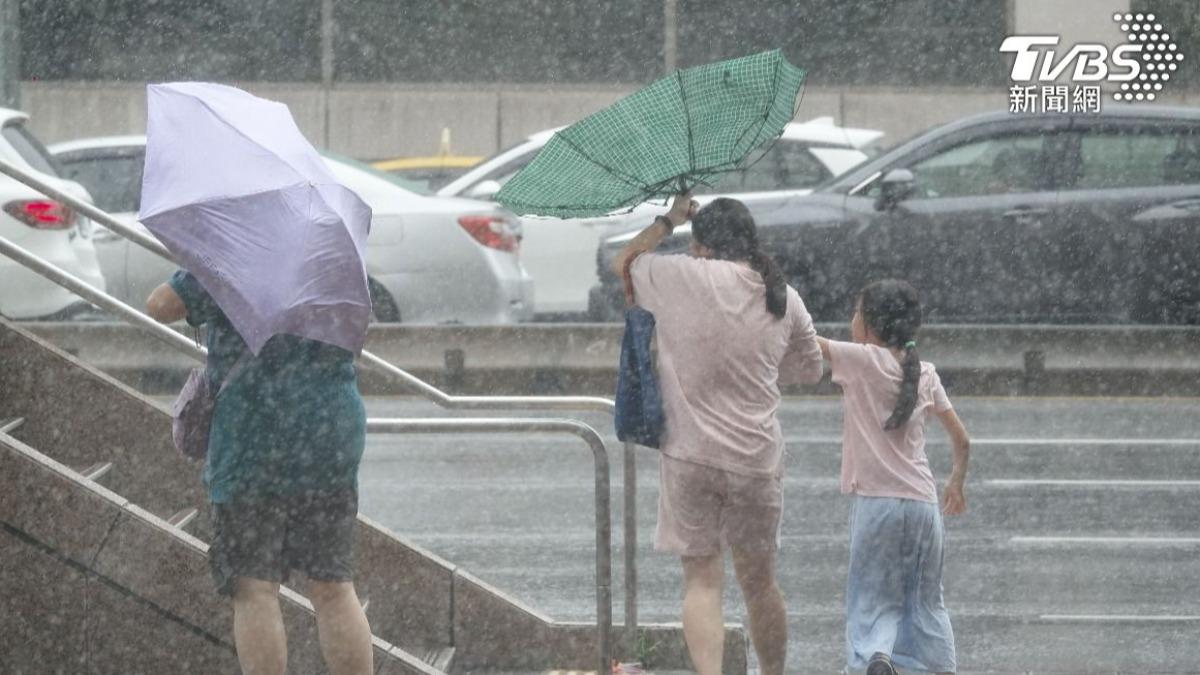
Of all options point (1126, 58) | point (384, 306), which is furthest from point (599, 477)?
point (1126, 58)

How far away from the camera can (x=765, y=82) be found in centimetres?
582

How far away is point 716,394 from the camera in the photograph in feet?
19.1

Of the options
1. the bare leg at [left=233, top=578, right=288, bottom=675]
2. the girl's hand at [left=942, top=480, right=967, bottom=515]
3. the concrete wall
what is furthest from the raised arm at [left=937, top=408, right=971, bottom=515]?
the concrete wall

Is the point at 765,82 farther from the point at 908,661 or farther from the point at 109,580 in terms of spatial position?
the point at 109,580

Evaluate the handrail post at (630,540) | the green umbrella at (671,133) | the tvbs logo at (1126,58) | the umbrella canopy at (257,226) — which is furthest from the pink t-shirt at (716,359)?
the tvbs logo at (1126,58)

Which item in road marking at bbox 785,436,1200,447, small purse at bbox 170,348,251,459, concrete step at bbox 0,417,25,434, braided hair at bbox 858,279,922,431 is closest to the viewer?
small purse at bbox 170,348,251,459

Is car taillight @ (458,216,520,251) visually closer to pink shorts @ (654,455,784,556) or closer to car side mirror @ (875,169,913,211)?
car side mirror @ (875,169,913,211)

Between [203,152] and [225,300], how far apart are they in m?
0.49

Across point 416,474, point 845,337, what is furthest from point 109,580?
point 845,337

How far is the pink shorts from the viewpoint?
5793 mm

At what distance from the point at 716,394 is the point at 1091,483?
585 cm

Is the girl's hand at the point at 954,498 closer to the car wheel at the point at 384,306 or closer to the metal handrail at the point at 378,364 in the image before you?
the metal handrail at the point at 378,364

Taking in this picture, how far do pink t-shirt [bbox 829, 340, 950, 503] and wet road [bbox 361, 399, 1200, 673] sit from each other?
1.38 m

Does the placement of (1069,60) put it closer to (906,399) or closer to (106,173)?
(106,173)
